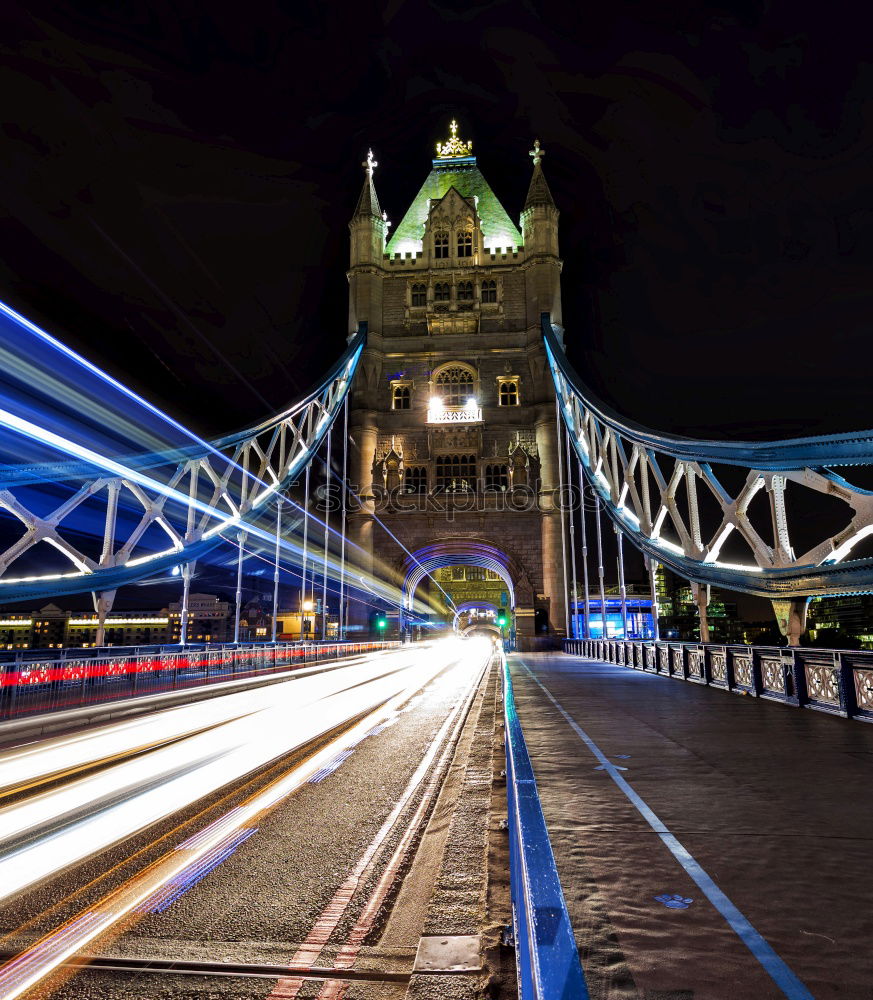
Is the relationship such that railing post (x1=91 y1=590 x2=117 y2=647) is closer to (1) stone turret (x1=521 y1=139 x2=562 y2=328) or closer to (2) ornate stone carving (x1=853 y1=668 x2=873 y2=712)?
(2) ornate stone carving (x1=853 y1=668 x2=873 y2=712)

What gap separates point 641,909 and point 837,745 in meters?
5.43

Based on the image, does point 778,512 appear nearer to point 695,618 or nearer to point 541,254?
point 541,254

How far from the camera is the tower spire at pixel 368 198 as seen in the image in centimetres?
5184

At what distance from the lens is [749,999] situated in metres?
2.14

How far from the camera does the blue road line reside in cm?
225

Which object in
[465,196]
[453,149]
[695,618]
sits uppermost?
[453,149]

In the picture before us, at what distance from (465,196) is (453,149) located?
365 inches

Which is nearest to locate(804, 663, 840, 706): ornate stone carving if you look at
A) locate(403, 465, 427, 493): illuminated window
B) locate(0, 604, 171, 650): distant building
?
locate(403, 465, 427, 493): illuminated window

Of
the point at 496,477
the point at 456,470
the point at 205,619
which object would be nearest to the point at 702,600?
the point at 496,477

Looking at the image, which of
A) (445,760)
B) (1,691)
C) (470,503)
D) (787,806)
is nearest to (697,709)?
(445,760)

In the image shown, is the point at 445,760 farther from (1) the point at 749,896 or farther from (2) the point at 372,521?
(2) the point at 372,521

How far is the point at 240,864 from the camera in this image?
4.18m

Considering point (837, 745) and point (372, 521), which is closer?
point (837, 745)

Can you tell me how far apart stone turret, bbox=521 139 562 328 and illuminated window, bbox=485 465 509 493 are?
1163 cm
